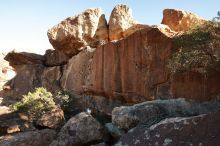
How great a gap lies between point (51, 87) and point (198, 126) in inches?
1074

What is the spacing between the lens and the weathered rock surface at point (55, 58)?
126 feet

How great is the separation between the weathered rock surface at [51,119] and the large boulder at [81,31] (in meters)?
12.9

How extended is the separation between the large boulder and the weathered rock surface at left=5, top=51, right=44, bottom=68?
6.26 m

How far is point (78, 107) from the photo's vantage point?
3052 cm

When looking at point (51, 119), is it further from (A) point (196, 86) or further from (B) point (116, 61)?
(A) point (196, 86)

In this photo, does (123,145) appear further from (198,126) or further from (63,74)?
(63,74)

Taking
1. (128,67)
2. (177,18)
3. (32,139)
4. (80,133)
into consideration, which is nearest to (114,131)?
(80,133)

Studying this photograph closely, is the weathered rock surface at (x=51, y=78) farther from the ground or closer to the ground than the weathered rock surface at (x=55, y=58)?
closer to the ground

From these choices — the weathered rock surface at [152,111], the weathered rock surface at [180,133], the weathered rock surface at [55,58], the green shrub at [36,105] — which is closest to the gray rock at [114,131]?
the weathered rock surface at [152,111]

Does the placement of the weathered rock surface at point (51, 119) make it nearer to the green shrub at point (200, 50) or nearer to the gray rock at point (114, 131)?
the gray rock at point (114, 131)

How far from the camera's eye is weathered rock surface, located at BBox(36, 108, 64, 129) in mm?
22289

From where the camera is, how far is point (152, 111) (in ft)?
53.9

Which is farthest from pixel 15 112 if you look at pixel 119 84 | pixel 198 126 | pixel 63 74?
pixel 198 126

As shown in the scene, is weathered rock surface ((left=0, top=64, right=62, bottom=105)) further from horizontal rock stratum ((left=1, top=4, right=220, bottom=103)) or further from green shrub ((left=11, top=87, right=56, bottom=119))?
green shrub ((left=11, top=87, right=56, bottom=119))
